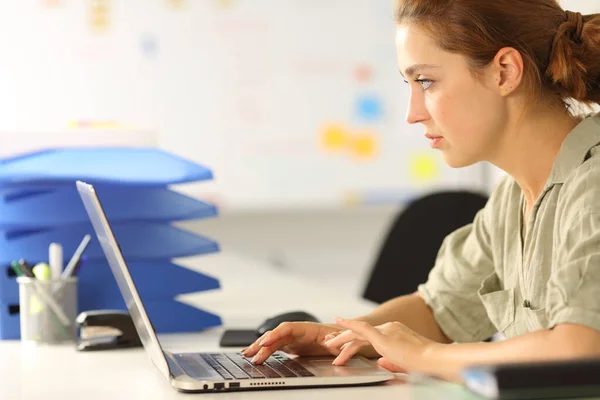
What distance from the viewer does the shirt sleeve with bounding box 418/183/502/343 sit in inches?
60.6

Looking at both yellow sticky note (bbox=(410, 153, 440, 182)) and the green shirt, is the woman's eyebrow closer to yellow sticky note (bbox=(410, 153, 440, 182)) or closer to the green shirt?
the green shirt

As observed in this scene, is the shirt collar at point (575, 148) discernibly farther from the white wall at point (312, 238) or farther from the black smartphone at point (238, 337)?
the white wall at point (312, 238)

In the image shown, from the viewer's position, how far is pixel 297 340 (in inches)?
52.7

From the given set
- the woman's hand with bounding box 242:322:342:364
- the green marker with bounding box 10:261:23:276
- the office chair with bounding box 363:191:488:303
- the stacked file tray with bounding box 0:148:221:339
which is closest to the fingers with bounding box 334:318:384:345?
the woman's hand with bounding box 242:322:342:364

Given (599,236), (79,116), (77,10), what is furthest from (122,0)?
(599,236)

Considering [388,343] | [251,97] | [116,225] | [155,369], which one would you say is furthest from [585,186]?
[251,97]

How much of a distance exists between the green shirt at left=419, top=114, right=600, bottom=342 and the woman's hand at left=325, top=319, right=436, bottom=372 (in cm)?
17

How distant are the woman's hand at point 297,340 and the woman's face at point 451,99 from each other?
1.06ft

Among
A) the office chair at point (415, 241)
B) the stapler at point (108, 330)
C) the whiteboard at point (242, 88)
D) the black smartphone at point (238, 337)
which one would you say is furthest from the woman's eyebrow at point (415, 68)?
the whiteboard at point (242, 88)

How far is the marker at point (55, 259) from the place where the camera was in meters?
1.61

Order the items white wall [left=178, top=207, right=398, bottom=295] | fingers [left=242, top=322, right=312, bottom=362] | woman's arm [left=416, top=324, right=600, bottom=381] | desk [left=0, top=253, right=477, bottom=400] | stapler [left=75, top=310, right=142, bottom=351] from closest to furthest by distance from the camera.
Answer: woman's arm [left=416, top=324, right=600, bottom=381], desk [left=0, top=253, right=477, bottom=400], fingers [left=242, top=322, right=312, bottom=362], stapler [left=75, top=310, right=142, bottom=351], white wall [left=178, top=207, right=398, bottom=295]

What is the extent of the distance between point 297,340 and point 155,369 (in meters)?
0.21

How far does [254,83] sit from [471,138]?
9.65 ft

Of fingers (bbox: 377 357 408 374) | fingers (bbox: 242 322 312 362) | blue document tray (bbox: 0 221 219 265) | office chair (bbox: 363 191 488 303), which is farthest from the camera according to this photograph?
office chair (bbox: 363 191 488 303)
